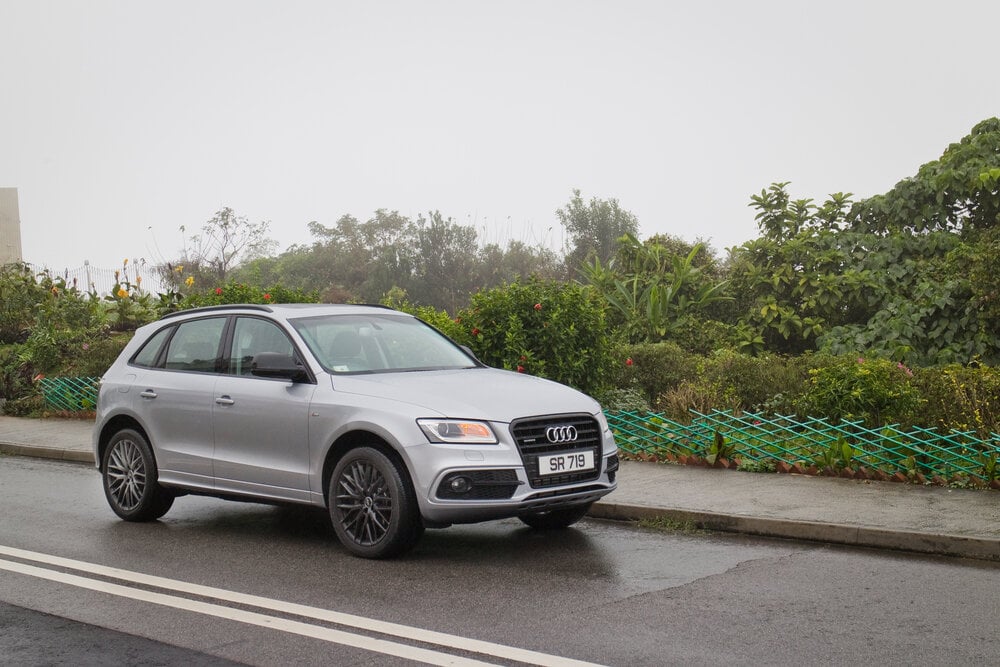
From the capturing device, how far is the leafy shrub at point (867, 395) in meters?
11.4

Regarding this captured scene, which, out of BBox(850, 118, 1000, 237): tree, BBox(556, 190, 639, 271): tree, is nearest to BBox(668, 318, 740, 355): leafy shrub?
BBox(850, 118, 1000, 237): tree

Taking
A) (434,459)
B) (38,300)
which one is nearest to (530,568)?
(434,459)

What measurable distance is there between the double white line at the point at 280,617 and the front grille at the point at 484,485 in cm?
128

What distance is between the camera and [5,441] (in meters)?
15.6

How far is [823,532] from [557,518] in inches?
77.6

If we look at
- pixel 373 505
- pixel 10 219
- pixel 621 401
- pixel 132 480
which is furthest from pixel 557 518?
pixel 10 219

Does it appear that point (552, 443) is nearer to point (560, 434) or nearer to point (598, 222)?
point (560, 434)

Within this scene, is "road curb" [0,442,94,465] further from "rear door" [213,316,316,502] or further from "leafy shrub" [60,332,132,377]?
"rear door" [213,316,316,502]

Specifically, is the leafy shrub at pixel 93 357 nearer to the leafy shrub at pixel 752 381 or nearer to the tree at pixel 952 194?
the leafy shrub at pixel 752 381

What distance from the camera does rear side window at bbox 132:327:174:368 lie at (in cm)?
973

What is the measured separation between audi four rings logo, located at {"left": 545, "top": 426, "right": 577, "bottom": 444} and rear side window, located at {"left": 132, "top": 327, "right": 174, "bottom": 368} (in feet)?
12.5

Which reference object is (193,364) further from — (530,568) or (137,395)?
(530,568)

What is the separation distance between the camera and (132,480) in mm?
9562

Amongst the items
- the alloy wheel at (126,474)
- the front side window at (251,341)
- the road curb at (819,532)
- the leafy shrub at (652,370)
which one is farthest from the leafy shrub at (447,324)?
the road curb at (819,532)
